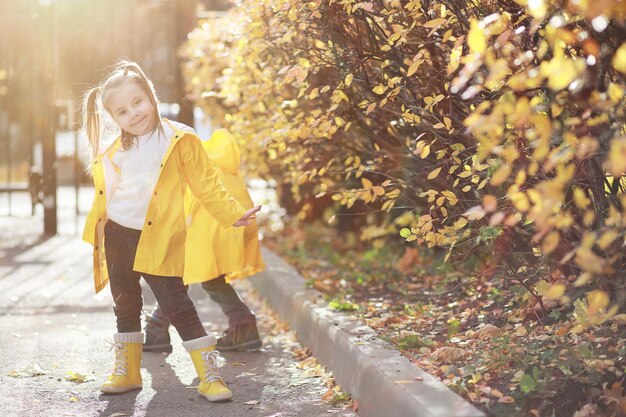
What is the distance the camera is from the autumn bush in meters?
3.02

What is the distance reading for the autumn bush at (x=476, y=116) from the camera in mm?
3018

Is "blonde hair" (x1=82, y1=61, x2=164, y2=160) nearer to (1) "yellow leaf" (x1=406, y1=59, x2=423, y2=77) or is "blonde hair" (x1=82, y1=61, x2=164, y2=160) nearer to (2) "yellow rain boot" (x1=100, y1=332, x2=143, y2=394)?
(2) "yellow rain boot" (x1=100, y1=332, x2=143, y2=394)

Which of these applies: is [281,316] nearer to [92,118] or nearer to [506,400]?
[92,118]

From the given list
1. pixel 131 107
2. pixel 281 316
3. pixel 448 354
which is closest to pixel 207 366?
pixel 448 354

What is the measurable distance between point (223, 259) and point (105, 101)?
138 cm

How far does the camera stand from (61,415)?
4.54 m

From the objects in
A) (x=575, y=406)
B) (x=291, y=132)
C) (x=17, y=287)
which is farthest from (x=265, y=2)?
(x=17, y=287)

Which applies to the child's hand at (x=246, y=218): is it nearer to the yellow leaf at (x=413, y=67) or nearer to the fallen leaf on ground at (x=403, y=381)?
the yellow leaf at (x=413, y=67)

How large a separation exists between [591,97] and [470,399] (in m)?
1.38

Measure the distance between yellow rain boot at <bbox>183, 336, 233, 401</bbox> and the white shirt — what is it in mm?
605

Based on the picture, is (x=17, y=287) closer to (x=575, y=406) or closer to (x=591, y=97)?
(x=575, y=406)

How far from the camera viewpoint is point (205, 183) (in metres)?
4.97

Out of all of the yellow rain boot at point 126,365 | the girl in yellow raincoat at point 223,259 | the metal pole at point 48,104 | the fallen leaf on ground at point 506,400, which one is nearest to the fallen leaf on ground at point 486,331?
the fallen leaf on ground at point 506,400

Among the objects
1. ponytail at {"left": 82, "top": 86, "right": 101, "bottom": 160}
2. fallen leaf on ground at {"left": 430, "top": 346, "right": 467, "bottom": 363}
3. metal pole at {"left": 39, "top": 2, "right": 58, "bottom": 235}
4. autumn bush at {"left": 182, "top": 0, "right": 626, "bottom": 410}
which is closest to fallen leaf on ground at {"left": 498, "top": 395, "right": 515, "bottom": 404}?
autumn bush at {"left": 182, "top": 0, "right": 626, "bottom": 410}
